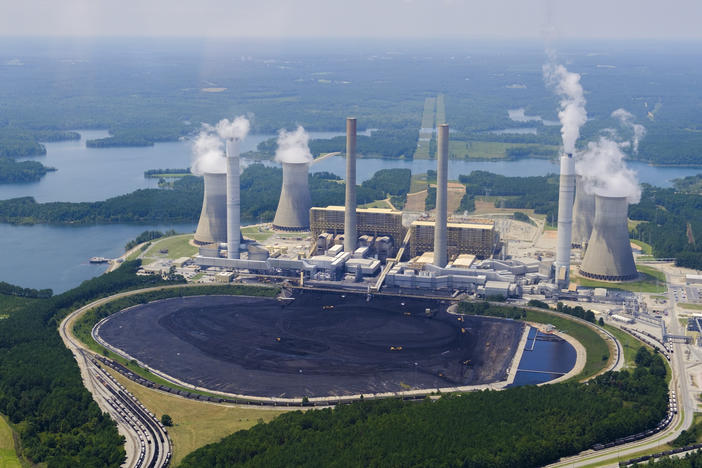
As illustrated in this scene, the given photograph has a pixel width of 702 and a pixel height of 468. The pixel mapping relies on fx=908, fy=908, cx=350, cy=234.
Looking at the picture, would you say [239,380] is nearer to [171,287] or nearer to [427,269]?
[171,287]

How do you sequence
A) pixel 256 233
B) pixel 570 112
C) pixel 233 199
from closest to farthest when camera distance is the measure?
pixel 570 112 < pixel 233 199 < pixel 256 233

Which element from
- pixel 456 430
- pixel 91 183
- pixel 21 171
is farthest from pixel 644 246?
pixel 21 171

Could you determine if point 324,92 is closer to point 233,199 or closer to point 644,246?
point 644,246

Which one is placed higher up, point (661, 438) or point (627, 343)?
point (627, 343)

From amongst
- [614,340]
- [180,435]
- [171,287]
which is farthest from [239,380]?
[614,340]

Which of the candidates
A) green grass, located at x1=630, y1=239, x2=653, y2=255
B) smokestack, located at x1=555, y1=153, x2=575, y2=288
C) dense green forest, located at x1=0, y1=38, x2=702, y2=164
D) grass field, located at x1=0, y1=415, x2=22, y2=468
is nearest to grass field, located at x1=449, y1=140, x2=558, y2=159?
dense green forest, located at x1=0, y1=38, x2=702, y2=164

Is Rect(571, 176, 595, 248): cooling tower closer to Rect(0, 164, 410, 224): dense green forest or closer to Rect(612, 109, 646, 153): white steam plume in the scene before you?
Rect(0, 164, 410, 224): dense green forest
